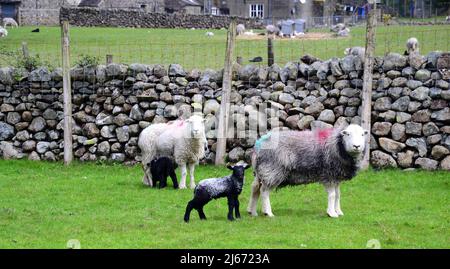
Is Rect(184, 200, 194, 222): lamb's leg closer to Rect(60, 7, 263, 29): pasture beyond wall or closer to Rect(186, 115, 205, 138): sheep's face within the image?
Rect(186, 115, 205, 138): sheep's face

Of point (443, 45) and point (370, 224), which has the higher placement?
point (443, 45)

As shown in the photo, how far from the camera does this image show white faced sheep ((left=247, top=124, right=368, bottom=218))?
42.0 ft

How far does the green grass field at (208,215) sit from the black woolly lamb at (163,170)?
274mm

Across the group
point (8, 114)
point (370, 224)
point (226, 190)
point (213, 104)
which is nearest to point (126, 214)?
point (226, 190)

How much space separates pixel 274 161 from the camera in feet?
42.3

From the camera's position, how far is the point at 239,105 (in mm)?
18578

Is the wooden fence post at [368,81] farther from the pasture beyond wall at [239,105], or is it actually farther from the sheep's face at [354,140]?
the sheep's face at [354,140]

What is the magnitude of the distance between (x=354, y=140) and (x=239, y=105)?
6.34 m

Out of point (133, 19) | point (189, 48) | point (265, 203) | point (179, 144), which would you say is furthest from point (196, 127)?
point (133, 19)

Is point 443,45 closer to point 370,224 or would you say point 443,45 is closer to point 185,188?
point 185,188

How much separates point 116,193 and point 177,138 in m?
1.44

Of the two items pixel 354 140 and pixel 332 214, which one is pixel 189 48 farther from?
pixel 354 140

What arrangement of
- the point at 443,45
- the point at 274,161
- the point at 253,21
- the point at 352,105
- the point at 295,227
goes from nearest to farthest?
the point at 295,227
the point at 274,161
the point at 352,105
the point at 443,45
the point at 253,21

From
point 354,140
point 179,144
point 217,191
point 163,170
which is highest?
point 354,140
